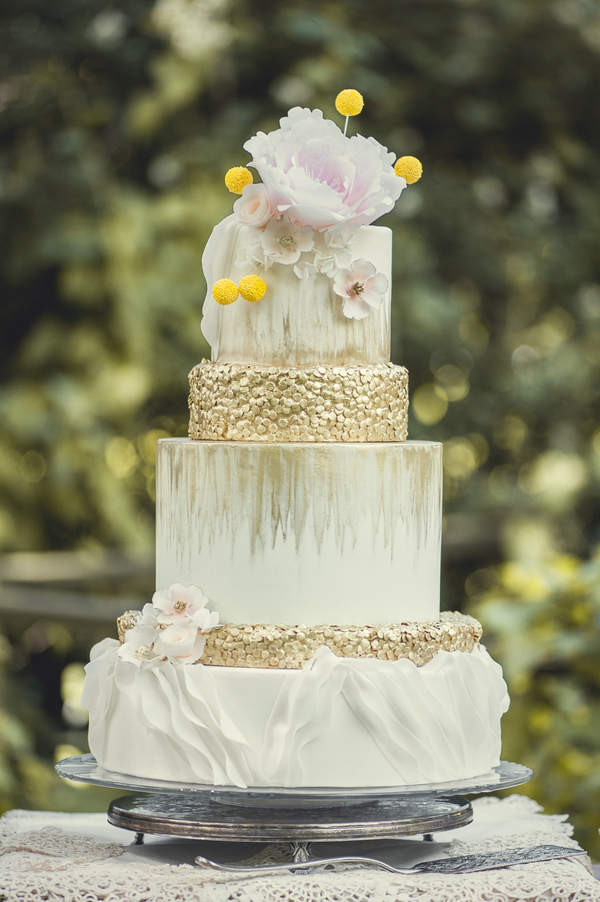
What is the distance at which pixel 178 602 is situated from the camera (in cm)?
157

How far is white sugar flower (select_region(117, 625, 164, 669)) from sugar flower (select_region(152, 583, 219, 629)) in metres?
0.03

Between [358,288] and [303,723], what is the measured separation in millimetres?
621

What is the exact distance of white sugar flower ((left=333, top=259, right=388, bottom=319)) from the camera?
1.62m

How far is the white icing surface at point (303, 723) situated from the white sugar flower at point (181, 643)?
16mm

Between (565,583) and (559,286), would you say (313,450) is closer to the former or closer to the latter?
(565,583)

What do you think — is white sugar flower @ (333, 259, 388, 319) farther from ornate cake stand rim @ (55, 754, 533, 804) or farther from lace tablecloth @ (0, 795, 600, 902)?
lace tablecloth @ (0, 795, 600, 902)

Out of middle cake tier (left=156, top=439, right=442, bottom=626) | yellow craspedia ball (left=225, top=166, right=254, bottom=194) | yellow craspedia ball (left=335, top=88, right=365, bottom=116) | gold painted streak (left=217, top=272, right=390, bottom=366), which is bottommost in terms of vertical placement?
middle cake tier (left=156, top=439, right=442, bottom=626)

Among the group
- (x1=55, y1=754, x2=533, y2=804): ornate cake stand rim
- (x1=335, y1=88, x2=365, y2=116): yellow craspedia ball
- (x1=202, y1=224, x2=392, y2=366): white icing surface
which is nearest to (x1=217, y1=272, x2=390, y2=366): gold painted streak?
(x1=202, y1=224, x2=392, y2=366): white icing surface

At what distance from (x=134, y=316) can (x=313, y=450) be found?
6.94ft

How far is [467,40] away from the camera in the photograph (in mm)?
3961

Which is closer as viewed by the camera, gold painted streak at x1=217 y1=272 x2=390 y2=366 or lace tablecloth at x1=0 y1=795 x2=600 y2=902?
lace tablecloth at x1=0 y1=795 x2=600 y2=902

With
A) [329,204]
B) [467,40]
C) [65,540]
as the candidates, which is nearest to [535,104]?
[467,40]

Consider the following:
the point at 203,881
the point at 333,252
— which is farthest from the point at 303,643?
the point at 333,252

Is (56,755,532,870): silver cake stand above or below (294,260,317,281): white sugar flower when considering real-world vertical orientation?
below
